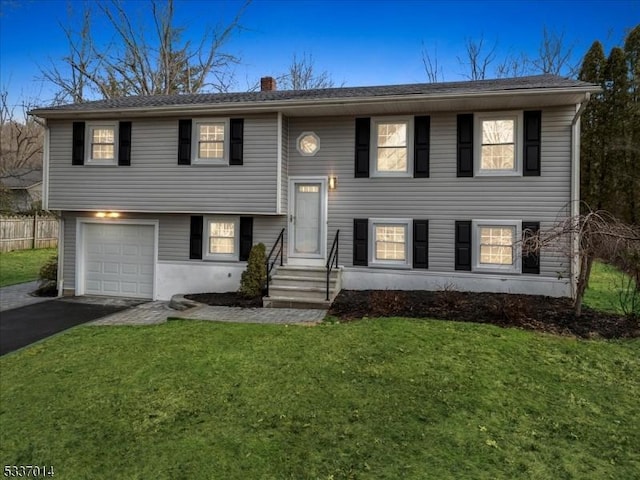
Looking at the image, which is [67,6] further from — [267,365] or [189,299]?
[267,365]

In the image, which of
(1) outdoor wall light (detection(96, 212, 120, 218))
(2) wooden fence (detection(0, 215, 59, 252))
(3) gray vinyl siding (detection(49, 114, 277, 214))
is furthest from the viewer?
(2) wooden fence (detection(0, 215, 59, 252))

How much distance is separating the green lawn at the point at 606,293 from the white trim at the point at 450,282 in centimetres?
71

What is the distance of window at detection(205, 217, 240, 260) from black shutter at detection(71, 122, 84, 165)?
388cm

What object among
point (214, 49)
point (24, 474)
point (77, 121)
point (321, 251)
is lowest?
point (24, 474)

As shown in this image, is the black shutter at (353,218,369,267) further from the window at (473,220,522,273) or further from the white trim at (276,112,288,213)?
the window at (473,220,522,273)

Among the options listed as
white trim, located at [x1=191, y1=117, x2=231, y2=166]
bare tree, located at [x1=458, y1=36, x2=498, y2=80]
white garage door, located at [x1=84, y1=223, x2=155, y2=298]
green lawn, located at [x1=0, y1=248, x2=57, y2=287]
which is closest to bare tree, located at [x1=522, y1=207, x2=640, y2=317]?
white trim, located at [x1=191, y1=117, x2=231, y2=166]

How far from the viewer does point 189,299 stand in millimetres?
9609

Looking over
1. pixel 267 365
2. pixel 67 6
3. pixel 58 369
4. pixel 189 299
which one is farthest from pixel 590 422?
pixel 67 6

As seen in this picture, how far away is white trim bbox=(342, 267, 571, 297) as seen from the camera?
8820 millimetres

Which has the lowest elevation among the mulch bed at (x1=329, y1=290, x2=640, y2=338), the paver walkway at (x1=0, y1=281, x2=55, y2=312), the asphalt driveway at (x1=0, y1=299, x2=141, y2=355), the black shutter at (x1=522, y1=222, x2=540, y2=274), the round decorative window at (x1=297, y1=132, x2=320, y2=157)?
the asphalt driveway at (x1=0, y1=299, x2=141, y2=355)

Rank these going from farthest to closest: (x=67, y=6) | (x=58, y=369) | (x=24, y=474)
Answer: (x=67, y=6)
(x=58, y=369)
(x=24, y=474)

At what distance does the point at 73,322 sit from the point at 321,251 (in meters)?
5.64

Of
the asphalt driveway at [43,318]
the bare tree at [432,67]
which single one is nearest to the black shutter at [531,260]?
the asphalt driveway at [43,318]

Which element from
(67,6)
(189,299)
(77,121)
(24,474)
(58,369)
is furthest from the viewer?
(67,6)
